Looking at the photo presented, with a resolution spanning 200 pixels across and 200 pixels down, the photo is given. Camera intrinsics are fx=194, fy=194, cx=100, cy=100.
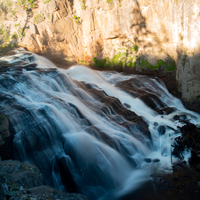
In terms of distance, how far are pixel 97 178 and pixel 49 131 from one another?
201 cm

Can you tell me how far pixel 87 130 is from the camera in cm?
662

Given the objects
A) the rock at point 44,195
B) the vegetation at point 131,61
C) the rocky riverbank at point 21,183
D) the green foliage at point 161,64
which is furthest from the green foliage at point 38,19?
the rock at point 44,195

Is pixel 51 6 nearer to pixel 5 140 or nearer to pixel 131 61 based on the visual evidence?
pixel 131 61

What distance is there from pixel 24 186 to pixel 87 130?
303cm

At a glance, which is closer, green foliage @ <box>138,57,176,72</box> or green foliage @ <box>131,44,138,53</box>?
green foliage @ <box>138,57,176,72</box>

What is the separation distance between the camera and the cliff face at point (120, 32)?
920 centimetres

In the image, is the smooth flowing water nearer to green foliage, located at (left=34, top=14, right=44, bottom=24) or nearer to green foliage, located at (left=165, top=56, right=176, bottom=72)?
green foliage, located at (left=165, top=56, right=176, bottom=72)

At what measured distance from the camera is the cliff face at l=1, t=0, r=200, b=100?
9.20 meters

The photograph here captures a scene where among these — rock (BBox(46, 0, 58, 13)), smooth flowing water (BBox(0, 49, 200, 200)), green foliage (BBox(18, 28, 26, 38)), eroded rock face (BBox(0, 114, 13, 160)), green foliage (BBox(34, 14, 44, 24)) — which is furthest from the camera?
green foliage (BBox(34, 14, 44, 24))

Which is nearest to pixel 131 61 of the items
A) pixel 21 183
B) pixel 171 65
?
pixel 171 65

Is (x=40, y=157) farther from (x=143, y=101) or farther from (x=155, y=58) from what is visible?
(x=155, y=58)

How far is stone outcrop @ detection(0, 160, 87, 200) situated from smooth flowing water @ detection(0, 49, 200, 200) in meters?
0.98

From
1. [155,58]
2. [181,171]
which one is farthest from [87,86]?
[181,171]

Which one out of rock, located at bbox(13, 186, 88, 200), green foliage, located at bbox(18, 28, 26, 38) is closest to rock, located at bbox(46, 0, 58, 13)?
green foliage, located at bbox(18, 28, 26, 38)
